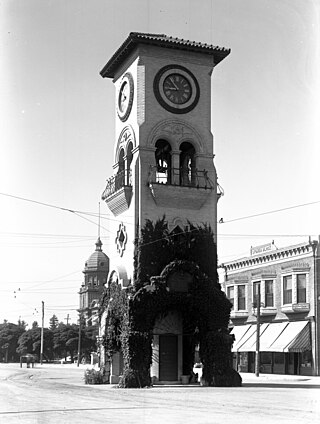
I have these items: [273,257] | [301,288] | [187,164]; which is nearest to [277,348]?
[301,288]

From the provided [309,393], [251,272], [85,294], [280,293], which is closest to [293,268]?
[280,293]

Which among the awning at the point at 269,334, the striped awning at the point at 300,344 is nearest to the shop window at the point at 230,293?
the awning at the point at 269,334

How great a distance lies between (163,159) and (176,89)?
4508 mm

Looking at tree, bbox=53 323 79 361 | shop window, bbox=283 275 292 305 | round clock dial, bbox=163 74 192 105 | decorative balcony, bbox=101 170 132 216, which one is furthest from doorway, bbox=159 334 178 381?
tree, bbox=53 323 79 361

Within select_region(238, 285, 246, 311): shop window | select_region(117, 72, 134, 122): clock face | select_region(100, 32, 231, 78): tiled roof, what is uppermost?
select_region(100, 32, 231, 78): tiled roof

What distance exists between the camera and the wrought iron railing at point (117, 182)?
41244 mm

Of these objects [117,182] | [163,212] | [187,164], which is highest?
[187,164]

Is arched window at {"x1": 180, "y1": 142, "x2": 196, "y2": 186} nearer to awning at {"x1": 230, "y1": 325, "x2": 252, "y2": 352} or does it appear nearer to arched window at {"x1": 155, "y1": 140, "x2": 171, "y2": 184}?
arched window at {"x1": 155, "y1": 140, "x2": 171, "y2": 184}

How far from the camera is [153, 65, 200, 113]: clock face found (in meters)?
41.2

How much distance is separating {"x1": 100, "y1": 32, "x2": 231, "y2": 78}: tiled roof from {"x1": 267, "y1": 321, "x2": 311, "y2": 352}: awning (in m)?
21.0

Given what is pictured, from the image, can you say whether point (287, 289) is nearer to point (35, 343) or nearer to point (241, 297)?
point (241, 297)

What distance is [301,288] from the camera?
178 feet

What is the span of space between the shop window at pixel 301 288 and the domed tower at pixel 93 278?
4197 inches

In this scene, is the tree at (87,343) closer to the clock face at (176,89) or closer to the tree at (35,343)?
the tree at (35,343)
